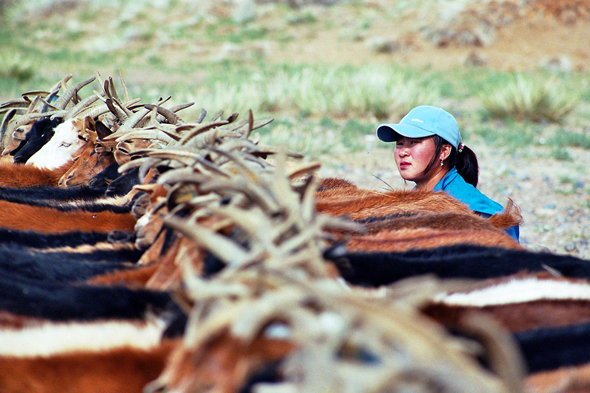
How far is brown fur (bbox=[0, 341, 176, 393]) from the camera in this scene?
99 centimetres

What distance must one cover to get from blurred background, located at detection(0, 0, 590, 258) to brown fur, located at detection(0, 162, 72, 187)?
6.49 ft

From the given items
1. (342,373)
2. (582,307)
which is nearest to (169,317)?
(342,373)

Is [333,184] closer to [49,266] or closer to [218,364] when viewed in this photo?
[49,266]

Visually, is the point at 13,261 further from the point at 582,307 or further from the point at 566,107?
the point at 566,107

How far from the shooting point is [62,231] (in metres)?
1.69

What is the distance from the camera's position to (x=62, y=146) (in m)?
2.58

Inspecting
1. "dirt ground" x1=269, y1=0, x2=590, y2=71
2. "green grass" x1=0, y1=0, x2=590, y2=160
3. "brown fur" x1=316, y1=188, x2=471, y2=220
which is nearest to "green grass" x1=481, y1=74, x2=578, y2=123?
"green grass" x1=0, y1=0, x2=590, y2=160

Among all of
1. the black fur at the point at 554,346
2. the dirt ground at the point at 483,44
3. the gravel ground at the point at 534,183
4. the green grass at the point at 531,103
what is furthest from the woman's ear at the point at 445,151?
the dirt ground at the point at 483,44

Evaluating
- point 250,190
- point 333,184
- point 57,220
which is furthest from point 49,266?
point 333,184

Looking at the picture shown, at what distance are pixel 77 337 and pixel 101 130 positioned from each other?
1.69 meters

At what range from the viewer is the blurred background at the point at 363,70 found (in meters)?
6.56

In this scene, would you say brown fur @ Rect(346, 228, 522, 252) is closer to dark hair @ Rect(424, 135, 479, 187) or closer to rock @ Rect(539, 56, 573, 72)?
dark hair @ Rect(424, 135, 479, 187)

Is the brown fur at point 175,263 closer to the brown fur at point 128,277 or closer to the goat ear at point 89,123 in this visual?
the brown fur at point 128,277

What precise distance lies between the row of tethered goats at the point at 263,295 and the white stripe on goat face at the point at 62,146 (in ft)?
2.10
